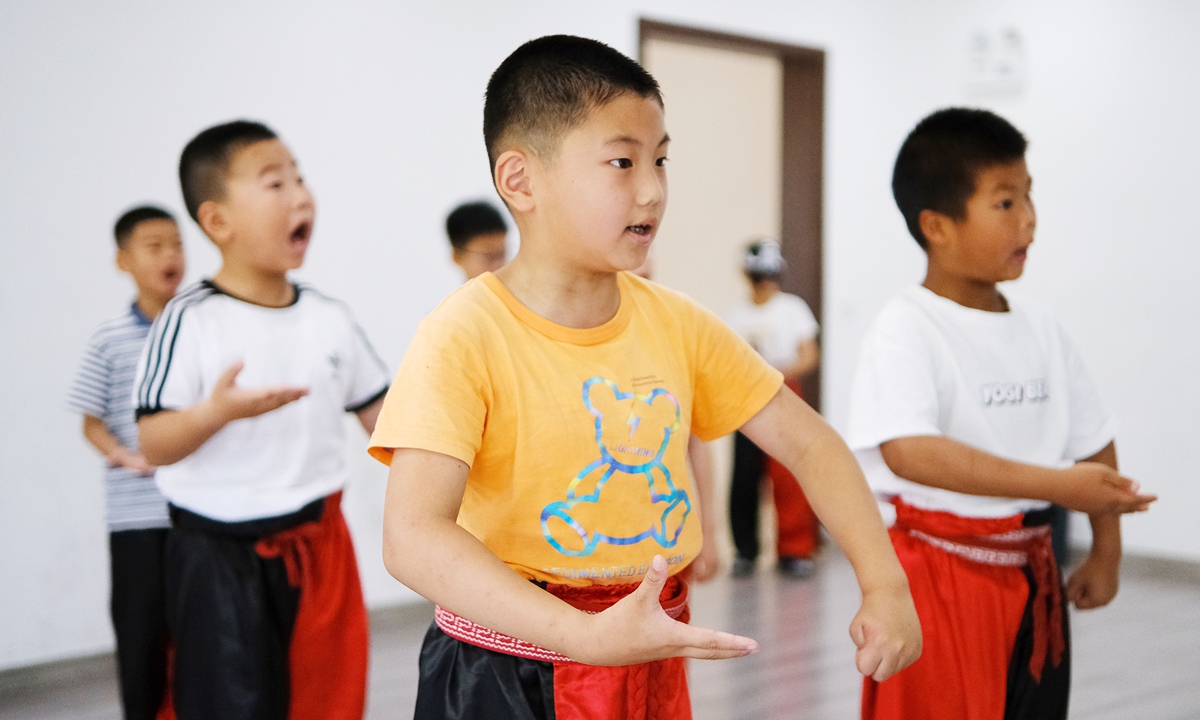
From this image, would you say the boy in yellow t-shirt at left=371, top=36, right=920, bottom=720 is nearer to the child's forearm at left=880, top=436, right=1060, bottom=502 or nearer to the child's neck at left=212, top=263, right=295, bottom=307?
the child's forearm at left=880, top=436, right=1060, bottom=502

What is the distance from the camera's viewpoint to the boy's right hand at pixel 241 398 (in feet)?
5.27

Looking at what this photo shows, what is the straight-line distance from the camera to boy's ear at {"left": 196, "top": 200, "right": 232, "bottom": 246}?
74.9 inches

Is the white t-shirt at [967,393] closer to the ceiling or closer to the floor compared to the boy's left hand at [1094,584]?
closer to the ceiling

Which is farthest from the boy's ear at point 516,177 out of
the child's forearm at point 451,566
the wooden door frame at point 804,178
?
the wooden door frame at point 804,178

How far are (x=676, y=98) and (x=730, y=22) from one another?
5.39 feet

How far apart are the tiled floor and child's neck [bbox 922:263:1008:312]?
5.19 ft

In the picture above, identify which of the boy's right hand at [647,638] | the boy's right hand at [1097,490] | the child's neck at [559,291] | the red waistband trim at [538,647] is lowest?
the red waistband trim at [538,647]

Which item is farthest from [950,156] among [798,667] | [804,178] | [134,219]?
[804,178]

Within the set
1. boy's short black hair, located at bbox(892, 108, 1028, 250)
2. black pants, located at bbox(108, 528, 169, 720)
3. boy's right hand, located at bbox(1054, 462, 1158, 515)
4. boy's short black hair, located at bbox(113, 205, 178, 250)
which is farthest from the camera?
boy's short black hair, located at bbox(113, 205, 178, 250)

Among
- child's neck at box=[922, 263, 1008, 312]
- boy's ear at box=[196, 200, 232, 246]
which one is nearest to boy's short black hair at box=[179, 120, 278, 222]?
boy's ear at box=[196, 200, 232, 246]

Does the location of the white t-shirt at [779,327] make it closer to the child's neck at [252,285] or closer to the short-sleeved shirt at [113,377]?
the short-sleeved shirt at [113,377]

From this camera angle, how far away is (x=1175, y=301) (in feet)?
14.8

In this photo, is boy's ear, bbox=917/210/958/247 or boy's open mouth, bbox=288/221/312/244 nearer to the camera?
boy's ear, bbox=917/210/958/247

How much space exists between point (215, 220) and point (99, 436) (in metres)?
1.00
